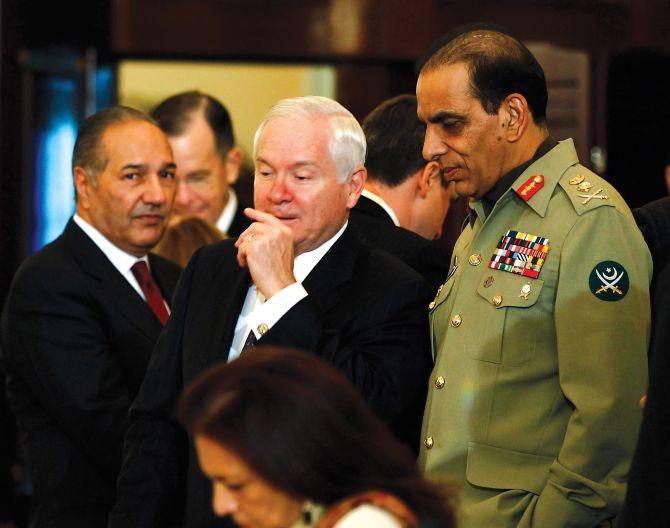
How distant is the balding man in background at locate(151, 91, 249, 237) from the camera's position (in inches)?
182

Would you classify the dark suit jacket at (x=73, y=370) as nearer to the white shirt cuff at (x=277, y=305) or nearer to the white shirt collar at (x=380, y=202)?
the white shirt collar at (x=380, y=202)

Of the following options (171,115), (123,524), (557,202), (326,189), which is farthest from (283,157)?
(171,115)

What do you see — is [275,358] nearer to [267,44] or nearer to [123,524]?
[123,524]

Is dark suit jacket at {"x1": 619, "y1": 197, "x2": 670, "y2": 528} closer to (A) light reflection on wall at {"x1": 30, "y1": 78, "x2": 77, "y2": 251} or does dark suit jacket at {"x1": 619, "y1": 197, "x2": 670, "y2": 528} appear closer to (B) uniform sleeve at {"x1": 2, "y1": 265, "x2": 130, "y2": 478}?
(B) uniform sleeve at {"x1": 2, "y1": 265, "x2": 130, "y2": 478}

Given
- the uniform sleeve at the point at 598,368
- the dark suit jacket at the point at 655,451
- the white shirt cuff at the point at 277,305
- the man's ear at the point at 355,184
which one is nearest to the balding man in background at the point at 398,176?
the man's ear at the point at 355,184

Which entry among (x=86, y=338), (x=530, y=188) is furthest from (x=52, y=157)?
(x=530, y=188)

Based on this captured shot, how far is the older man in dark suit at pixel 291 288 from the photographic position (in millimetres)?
2449

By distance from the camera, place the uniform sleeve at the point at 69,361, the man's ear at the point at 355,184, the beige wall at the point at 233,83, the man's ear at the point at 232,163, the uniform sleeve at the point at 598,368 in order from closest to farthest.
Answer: the uniform sleeve at the point at 598,368, the man's ear at the point at 355,184, the uniform sleeve at the point at 69,361, the man's ear at the point at 232,163, the beige wall at the point at 233,83

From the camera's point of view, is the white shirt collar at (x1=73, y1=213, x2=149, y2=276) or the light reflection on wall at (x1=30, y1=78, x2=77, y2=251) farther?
the light reflection on wall at (x1=30, y1=78, x2=77, y2=251)

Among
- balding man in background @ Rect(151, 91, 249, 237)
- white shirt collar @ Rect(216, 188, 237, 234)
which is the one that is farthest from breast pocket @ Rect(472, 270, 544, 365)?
white shirt collar @ Rect(216, 188, 237, 234)

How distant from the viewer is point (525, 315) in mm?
2363

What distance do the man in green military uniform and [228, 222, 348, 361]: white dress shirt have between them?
0.28 m

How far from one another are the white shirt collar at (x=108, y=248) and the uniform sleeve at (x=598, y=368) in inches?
58.6

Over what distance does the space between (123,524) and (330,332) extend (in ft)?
2.00
